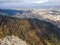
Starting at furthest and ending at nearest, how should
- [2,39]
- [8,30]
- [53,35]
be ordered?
1. [53,35]
2. [8,30]
3. [2,39]

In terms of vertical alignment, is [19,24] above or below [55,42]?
above

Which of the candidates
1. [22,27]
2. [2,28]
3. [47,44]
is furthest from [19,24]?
[47,44]

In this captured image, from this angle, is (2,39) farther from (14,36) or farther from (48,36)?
(48,36)

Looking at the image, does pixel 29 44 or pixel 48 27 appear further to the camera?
pixel 48 27

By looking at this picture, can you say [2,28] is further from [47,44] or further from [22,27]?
[47,44]

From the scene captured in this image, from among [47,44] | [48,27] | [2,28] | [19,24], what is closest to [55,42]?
[47,44]

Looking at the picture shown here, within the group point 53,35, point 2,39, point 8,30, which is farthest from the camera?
point 53,35
